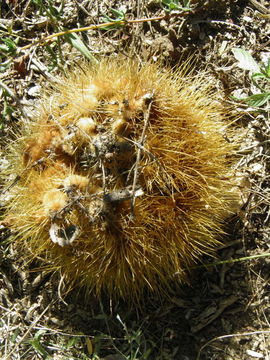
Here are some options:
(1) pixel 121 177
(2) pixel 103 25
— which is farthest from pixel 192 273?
(2) pixel 103 25

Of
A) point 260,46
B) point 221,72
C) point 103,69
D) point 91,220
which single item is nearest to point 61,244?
point 91,220

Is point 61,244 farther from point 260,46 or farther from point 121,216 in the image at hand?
point 260,46

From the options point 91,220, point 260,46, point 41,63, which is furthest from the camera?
point 41,63

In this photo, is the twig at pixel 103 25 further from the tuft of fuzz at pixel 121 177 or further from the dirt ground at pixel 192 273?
the tuft of fuzz at pixel 121 177

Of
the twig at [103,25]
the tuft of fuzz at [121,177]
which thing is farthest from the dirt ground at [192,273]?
the tuft of fuzz at [121,177]

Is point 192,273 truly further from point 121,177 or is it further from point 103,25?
point 103,25

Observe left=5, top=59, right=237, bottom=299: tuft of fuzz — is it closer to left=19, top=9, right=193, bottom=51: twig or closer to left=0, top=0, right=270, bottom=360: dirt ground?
left=0, top=0, right=270, bottom=360: dirt ground
